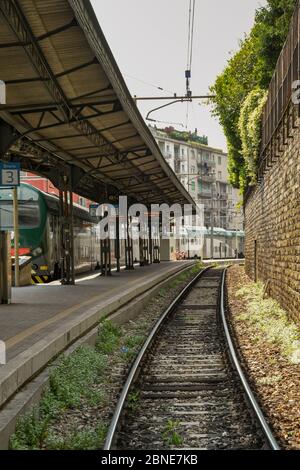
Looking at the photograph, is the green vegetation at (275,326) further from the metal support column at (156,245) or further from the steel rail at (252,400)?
the metal support column at (156,245)

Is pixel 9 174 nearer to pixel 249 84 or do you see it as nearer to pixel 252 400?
pixel 252 400

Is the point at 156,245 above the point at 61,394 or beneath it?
above

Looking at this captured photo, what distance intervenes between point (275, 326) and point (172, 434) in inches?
253

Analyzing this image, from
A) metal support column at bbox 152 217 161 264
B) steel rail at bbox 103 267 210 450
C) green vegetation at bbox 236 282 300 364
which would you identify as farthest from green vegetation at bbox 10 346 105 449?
metal support column at bbox 152 217 161 264

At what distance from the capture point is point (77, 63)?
38.2 ft

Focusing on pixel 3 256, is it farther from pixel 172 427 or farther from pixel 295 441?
pixel 295 441

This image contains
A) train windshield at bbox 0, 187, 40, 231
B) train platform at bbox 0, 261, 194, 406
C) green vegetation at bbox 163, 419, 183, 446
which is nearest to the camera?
green vegetation at bbox 163, 419, 183, 446

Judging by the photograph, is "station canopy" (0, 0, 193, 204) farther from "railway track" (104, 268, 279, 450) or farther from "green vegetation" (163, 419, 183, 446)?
"green vegetation" (163, 419, 183, 446)

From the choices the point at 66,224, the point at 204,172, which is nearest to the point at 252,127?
the point at 66,224

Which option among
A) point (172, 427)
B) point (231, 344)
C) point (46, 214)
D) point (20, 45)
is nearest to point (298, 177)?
point (231, 344)

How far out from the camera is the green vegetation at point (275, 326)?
1010 centimetres

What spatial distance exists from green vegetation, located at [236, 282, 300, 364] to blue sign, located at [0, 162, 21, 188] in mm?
5697

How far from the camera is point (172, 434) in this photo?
20.7ft

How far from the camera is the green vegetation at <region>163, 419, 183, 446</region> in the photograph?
600 centimetres
